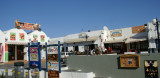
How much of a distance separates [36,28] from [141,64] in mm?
25407

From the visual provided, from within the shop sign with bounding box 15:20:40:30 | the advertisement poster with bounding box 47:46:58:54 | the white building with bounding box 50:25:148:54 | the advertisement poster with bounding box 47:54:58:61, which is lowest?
the advertisement poster with bounding box 47:54:58:61

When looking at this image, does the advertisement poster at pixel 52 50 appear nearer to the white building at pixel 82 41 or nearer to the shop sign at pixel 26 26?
the white building at pixel 82 41

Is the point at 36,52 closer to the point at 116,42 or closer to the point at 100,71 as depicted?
the point at 100,71

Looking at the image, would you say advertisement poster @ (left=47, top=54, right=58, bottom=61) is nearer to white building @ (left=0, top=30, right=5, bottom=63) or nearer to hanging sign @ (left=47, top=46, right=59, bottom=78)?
hanging sign @ (left=47, top=46, right=59, bottom=78)

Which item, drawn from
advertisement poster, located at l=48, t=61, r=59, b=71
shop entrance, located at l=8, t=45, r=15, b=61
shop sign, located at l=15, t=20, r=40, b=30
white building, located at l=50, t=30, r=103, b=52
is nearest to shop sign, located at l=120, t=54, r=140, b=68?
advertisement poster, located at l=48, t=61, r=59, b=71

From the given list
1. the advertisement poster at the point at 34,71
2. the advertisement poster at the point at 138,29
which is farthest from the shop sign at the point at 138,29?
the advertisement poster at the point at 34,71

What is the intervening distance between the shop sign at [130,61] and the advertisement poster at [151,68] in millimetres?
507

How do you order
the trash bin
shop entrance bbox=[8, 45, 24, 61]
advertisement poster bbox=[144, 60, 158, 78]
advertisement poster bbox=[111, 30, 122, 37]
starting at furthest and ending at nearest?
shop entrance bbox=[8, 45, 24, 61] → advertisement poster bbox=[111, 30, 122, 37] → the trash bin → advertisement poster bbox=[144, 60, 158, 78]

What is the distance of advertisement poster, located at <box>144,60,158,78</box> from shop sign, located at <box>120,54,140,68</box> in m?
0.51

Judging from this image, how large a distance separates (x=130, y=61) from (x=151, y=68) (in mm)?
1266

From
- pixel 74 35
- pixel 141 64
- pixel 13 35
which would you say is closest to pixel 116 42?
pixel 74 35

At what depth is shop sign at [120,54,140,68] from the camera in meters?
Answer: 10.1

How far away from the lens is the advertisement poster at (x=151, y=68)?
9539 millimetres

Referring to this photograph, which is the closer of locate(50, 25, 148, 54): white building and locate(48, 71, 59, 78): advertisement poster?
locate(48, 71, 59, 78): advertisement poster
